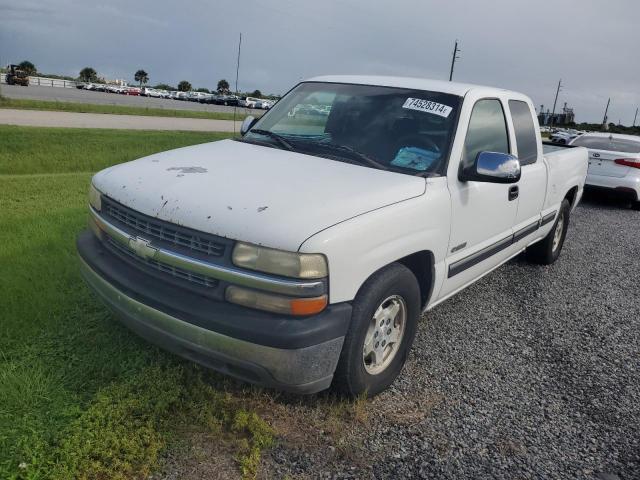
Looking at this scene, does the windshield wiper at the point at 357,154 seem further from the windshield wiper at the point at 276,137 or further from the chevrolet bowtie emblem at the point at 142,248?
the chevrolet bowtie emblem at the point at 142,248

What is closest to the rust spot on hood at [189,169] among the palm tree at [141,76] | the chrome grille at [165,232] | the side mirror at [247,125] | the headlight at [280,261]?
the chrome grille at [165,232]

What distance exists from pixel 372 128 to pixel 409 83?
25.2 inches

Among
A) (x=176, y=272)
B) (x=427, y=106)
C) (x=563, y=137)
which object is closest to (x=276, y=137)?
(x=427, y=106)

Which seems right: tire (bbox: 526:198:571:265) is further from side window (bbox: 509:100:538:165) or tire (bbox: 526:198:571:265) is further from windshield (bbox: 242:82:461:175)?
windshield (bbox: 242:82:461:175)

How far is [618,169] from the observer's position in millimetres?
10695

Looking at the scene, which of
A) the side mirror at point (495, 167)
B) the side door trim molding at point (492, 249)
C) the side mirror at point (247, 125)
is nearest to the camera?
the side mirror at point (495, 167)

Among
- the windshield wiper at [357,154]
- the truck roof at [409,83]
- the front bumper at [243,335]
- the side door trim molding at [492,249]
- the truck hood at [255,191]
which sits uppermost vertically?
the truck roof at [409,83]

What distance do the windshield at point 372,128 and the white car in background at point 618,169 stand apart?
8337 mm

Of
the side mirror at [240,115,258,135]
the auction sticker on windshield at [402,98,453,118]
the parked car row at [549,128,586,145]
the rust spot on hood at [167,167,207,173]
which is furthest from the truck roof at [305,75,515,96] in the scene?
the parked car row at [549,128,586,145]

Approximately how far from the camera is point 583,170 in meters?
6.58

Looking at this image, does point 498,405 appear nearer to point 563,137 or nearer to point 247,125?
point 247,125

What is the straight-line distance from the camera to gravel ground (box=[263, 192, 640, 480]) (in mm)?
2734

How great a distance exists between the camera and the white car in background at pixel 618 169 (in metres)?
10.6

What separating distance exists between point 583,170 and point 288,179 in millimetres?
4874
